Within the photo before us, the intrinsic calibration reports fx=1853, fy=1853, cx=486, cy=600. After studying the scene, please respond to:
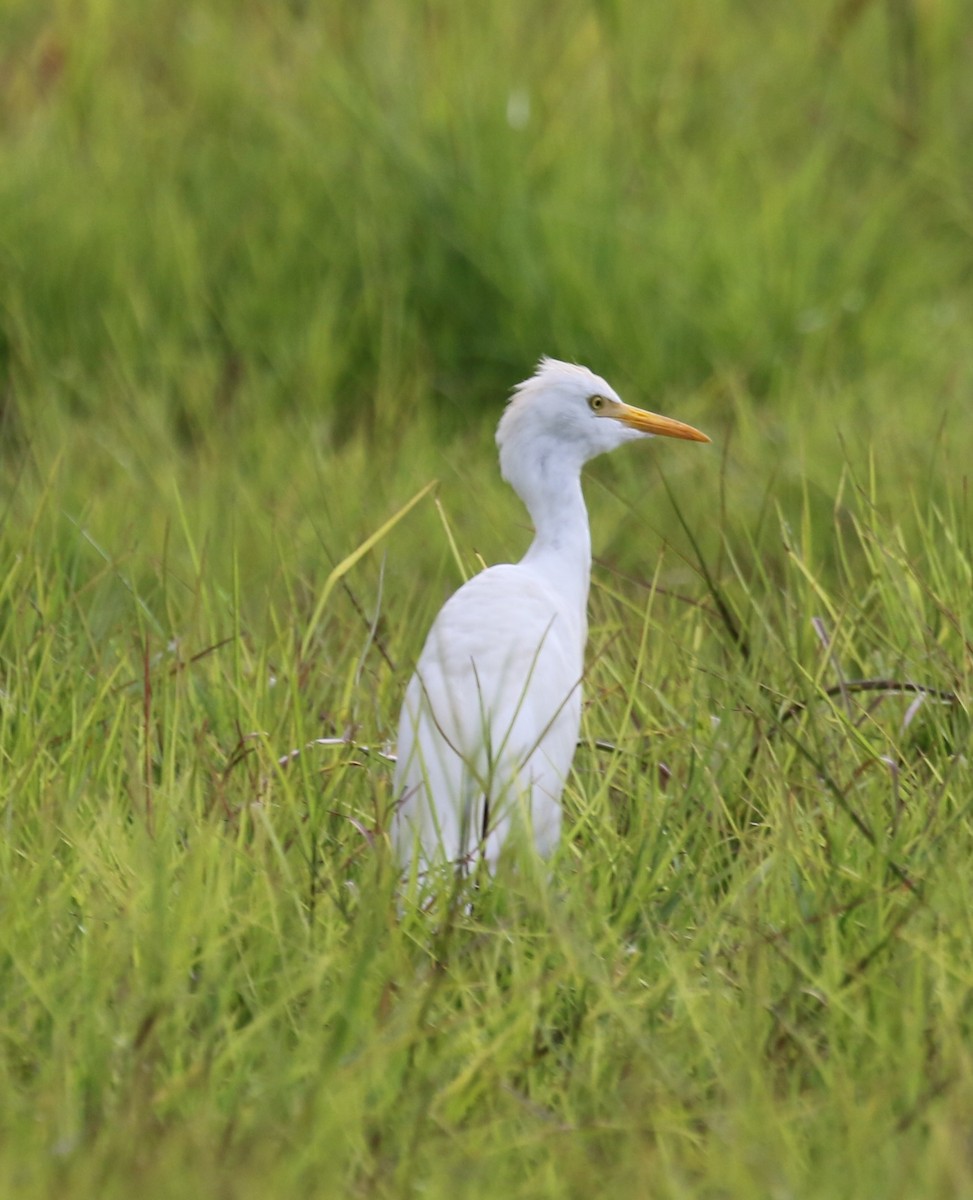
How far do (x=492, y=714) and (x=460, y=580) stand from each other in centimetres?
148

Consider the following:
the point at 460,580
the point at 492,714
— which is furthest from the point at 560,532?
the point at 460,580

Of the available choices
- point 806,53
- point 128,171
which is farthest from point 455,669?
point 806,53

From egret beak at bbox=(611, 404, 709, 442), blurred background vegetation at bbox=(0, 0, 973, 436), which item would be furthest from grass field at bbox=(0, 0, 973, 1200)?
egret beak at bbox=(611, 404, 709, 442)

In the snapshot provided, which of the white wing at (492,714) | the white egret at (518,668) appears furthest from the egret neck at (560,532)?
the white wing at (492,714)

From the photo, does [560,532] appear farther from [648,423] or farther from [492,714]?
[492,714]

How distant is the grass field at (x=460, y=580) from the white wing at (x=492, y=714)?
0.25ft

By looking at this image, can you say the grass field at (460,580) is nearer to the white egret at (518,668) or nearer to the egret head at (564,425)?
the white egret at (518,668)

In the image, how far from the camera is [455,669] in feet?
8.43

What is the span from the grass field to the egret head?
0.24 metres

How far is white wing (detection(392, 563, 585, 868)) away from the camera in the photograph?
7.64ft

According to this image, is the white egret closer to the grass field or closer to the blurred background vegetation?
the grass field

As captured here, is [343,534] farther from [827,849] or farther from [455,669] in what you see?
[827,849]

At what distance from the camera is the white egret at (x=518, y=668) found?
7.48 feet

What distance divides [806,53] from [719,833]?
3.88m
